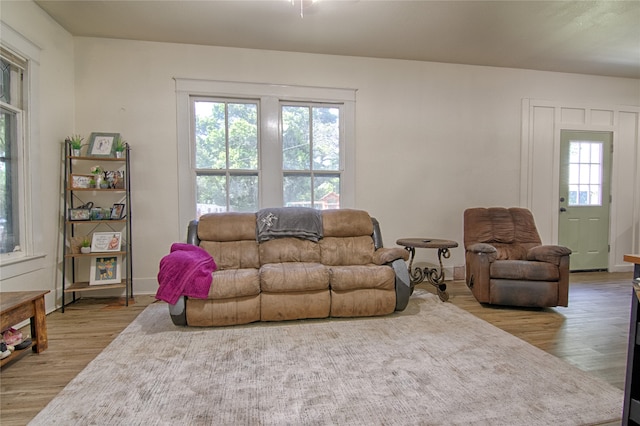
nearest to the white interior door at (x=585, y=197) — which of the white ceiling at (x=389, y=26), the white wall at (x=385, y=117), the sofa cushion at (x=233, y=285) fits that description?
the white wall at (x=385, y=117)

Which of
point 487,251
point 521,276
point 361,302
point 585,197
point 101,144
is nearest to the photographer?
point 361,302

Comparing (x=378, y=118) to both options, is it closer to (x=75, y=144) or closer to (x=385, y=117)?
(x=385, y=117)

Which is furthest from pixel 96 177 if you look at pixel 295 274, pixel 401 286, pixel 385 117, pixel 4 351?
pixel 385 117

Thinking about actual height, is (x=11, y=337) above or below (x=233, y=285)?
below

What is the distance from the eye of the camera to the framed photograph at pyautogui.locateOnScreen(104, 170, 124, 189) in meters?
3.46

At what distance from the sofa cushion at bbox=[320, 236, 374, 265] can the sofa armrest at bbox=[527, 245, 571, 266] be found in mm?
1581

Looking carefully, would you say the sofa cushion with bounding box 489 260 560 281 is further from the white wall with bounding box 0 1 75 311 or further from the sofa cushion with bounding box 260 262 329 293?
the white wall with bounding box 0 1 75 311

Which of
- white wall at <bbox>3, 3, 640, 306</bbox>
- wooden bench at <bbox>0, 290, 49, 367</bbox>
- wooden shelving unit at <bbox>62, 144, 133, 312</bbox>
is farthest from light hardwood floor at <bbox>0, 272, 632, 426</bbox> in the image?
white wall at <bbox>3, 3, 640, 306</bbox>

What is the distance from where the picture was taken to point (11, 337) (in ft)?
7.07

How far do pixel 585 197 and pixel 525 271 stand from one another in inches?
100

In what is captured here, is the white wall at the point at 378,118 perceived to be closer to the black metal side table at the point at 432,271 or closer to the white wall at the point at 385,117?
the white wall at the point at 385,117

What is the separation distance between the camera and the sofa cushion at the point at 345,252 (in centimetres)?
334

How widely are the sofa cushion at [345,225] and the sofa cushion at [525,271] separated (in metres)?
1.25

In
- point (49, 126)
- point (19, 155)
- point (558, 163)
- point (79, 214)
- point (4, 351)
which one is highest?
point (49, 126)
